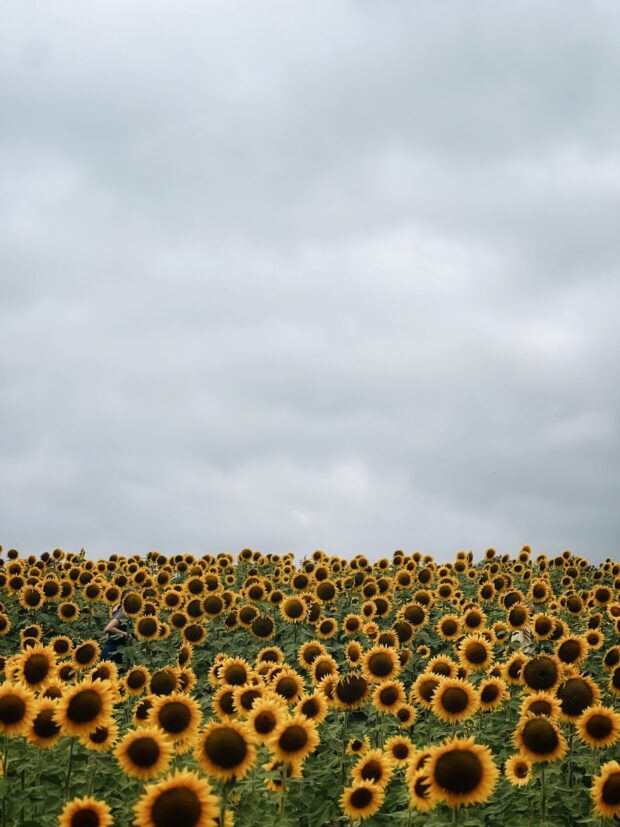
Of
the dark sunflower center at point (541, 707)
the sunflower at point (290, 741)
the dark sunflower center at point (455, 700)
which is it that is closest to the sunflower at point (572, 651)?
the dark sunflower center at point (541, 707)

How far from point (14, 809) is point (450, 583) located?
1660cm

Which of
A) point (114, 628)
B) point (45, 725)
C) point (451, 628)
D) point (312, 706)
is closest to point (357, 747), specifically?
point (312, 706)

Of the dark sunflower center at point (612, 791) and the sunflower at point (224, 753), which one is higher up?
the dark sunflower center at point (612, 791)

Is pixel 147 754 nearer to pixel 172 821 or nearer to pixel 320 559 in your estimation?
pixel 172 821

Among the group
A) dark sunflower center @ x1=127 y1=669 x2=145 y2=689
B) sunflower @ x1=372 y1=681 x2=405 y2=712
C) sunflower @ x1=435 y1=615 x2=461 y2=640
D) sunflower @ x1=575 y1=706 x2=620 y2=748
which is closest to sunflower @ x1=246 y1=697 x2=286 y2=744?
sunflower @ x1=372 y1=681 x2=405 y2=712

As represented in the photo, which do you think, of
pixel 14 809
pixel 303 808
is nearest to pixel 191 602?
pixel 303 808

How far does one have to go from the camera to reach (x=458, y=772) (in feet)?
25.8

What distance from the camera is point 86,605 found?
90.0 ft

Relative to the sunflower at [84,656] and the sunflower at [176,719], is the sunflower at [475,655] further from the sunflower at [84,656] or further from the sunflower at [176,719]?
the sunflower at [84,656]

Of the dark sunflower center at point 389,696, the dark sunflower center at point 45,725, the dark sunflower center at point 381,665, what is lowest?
Answer: the dark sunflower center at point 45,725

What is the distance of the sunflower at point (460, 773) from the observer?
7.88 m

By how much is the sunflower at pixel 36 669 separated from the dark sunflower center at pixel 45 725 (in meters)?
1.64

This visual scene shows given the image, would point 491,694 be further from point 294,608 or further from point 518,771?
point 294,608

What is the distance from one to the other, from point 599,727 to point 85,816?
6.60 metres
